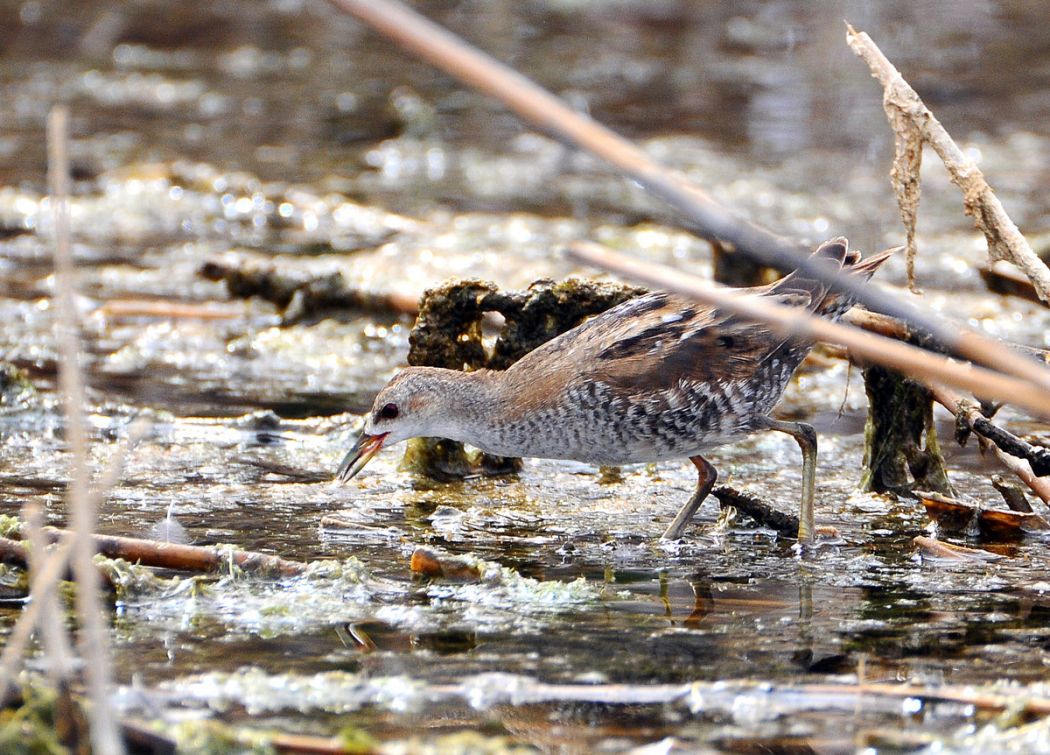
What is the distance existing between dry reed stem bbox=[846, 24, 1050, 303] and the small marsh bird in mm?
484

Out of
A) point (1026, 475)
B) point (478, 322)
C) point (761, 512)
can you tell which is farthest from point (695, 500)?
point (478, 322)

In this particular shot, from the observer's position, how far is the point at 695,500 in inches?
181

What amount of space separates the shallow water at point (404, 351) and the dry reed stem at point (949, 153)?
85 cm

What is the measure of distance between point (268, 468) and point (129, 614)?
161cm

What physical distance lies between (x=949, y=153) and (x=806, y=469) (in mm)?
1082

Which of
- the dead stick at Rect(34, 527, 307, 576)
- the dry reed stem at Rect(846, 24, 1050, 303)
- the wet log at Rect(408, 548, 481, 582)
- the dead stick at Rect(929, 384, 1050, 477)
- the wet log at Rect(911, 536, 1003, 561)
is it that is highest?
the dry reed stem at Rect(846, 24, 1050, 303)

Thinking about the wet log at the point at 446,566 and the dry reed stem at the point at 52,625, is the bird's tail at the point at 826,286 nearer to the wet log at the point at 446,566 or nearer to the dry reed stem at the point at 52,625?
the wet log at the point at 446,566

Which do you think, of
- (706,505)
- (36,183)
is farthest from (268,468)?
(36,183)

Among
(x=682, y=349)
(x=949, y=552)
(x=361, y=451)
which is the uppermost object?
(x=682, y=349)

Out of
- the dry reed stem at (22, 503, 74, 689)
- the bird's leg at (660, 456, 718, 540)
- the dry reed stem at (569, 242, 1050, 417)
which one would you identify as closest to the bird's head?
the bird's leg at (660, 456, 718, 540)

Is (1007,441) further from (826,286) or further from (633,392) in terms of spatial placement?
(633,392)

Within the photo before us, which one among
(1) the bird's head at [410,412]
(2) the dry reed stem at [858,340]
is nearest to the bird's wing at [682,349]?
(1) the bird's head at [410,412]

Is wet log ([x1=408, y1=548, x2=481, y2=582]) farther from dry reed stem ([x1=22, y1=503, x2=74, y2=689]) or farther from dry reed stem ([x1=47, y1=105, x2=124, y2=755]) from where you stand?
dry reed stem ([x1=47, y1=105, x2=124, y2=755])

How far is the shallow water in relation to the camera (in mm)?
3184
